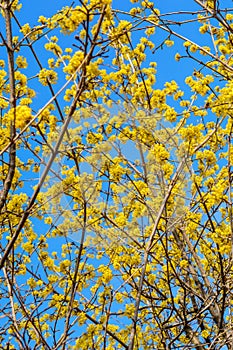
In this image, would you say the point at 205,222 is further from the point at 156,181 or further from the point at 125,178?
the point at 125,178

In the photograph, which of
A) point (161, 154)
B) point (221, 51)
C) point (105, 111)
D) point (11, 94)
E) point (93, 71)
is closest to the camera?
point (93, 71)

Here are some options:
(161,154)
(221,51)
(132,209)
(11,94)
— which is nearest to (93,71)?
(11,94)

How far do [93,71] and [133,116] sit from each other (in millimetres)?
1043

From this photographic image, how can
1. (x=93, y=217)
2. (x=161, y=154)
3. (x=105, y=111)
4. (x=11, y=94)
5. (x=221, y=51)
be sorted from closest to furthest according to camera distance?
(x=11, y=94), (x=105, y=111), (x=161, y=154), (x=93, y=217), (x=221, y=51)

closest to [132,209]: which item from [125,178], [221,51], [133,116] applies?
[125,178]

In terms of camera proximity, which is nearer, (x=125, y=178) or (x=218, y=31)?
(x=125, y=178)

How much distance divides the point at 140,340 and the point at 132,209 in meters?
1.71

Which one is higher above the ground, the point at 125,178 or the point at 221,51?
the point at 221,51

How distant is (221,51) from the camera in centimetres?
591

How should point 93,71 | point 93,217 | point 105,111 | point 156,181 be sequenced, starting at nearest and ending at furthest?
point 93,71 < point 105,111 < point 93,217 < point 156,181

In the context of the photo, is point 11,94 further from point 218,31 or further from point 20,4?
point 218,31

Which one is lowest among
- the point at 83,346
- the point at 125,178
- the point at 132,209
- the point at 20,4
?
the point at 83,346

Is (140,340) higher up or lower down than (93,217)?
lower down

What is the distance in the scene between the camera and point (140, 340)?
5406mm
